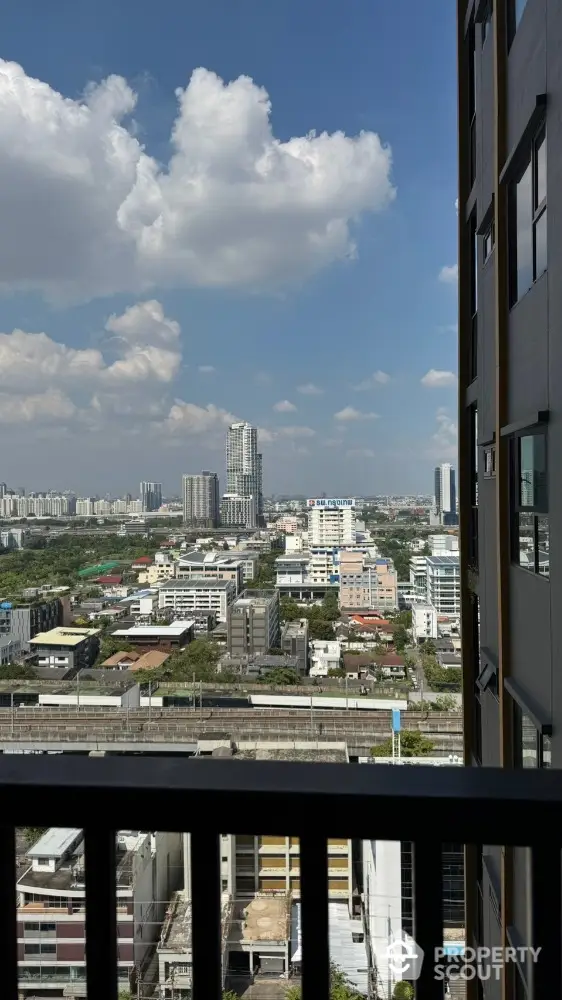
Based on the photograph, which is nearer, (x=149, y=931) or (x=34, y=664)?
(x=149, y=931)

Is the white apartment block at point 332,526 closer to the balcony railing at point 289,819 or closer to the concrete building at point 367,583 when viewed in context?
the concrete building at point 367,583

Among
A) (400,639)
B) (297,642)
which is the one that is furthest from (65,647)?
(400,639)

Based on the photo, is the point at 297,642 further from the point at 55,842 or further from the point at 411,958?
the point at 411,958

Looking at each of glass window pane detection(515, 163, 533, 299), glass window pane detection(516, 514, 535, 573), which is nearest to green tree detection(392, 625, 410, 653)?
glass window pane detection(516, 514, 535, 573)

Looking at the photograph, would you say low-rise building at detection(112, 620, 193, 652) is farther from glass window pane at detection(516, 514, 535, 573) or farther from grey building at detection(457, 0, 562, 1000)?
glass window pane at detection(516, 514, 535, 573)

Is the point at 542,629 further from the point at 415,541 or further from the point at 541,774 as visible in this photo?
the point at 415,541

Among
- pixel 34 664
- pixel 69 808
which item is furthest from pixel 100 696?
pixel 69 808
